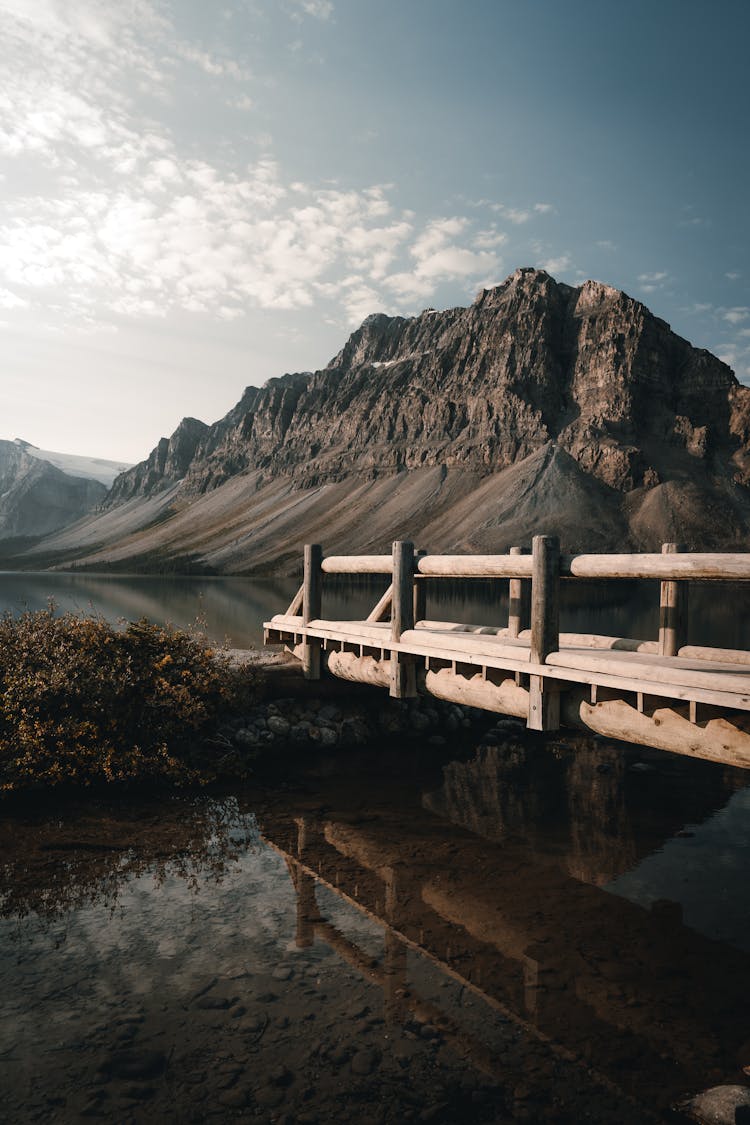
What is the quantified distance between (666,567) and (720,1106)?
5.44 meters

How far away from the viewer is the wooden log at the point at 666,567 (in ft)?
26.2

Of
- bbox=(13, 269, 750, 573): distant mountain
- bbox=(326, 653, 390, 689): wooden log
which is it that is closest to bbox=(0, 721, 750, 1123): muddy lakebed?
bbox=(326, 653, 390, 689): wooden log

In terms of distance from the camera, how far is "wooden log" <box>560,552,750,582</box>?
7.98 metres

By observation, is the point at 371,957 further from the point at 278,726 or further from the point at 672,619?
the point at 278,726

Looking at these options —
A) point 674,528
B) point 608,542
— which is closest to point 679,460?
point 674,528

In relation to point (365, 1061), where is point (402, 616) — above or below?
above

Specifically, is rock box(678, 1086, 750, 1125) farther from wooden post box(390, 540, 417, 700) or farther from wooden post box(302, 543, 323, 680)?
wooden post box(302, 543, 323, 680)

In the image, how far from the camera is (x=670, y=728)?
8617 millimetres

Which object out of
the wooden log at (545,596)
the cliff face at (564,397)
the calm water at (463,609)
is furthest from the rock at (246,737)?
the cliff face at (564,397)

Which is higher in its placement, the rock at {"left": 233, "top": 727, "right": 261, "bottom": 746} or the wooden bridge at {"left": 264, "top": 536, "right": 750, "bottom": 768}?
the wooden bridge at {"left": 264, "top": 536, "right": 750, "bottom": 768}

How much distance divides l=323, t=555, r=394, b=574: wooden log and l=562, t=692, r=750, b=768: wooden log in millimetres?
4549

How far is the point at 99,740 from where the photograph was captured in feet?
42.2

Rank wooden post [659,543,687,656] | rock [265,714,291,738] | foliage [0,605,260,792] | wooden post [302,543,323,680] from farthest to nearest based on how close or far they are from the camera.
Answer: wooden post [302,543,323,680] < rock [265,714,291,738] < foliage [0,605,260,792] < wooden post [659,543,687,656]

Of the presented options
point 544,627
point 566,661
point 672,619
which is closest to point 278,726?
point 544,627
